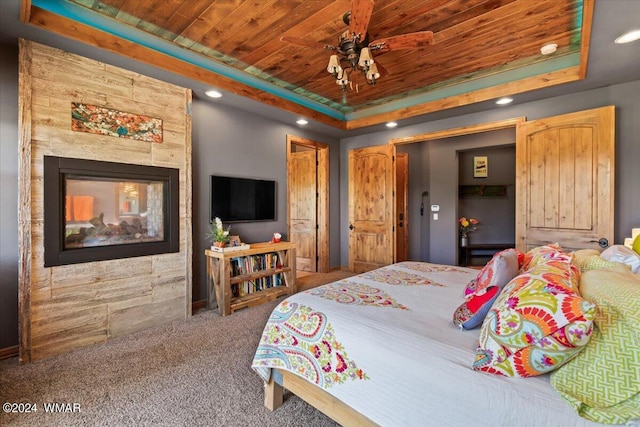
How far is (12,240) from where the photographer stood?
238 centimetres

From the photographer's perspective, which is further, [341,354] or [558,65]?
[558,65]

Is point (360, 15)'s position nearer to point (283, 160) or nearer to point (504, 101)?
point (504, 101)

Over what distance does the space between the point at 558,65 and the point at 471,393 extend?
12.0ft

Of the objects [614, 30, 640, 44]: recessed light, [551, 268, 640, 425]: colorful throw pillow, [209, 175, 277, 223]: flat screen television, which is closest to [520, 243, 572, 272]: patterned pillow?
[551, 268, 640, 425]: colorful throw pillow

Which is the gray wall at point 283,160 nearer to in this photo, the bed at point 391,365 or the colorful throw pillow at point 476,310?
the bed at point 391,365

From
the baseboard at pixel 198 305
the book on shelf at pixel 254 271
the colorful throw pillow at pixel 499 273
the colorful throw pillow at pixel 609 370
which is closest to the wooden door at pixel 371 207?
the book on shelf at pixel 254 271

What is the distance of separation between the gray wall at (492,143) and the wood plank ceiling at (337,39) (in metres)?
0.51

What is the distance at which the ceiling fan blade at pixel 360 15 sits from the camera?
6.07ft

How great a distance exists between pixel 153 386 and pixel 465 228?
20.7 feet

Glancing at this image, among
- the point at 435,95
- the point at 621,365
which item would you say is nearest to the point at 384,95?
the point at 435,95

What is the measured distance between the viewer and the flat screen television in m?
3.72

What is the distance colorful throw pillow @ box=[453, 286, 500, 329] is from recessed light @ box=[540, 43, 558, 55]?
111 inches

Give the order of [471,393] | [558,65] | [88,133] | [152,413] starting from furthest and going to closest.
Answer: [558,65], [88,133], [152,413], [471,393]

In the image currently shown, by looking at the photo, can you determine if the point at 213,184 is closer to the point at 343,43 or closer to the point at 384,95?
the point at 343,43
